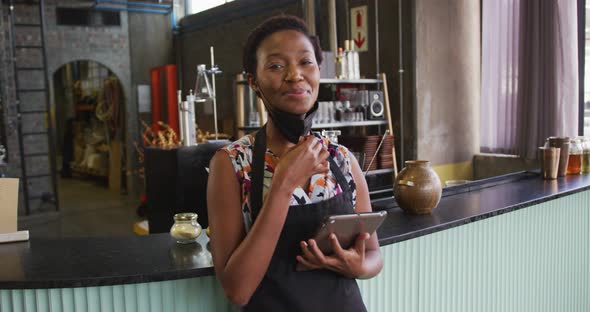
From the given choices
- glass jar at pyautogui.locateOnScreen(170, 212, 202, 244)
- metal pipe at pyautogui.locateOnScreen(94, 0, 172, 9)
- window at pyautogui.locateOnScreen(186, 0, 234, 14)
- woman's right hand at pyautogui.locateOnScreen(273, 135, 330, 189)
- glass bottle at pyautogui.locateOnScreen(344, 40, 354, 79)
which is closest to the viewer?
woman's right hand at pyautogui.locateOnScreen(273, 135, 330, 189)

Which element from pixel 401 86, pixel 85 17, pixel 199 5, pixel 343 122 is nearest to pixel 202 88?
pixel 343 122

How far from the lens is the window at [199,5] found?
376 inches

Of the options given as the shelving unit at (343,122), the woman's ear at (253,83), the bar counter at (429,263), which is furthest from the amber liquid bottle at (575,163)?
the woman's ear at (253,83)

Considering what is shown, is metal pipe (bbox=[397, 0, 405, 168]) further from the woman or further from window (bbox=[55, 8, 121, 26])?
window (bbox=[55, 8, 121, 26])

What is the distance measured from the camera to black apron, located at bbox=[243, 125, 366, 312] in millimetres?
1306

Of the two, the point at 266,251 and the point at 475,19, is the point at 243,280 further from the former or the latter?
the point at 475,19

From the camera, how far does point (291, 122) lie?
4.31ft

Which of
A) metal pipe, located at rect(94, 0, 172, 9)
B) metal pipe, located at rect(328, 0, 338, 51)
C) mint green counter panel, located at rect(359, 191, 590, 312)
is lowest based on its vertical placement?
mint green counter panel, located at rect(359, 191, 590, 312)

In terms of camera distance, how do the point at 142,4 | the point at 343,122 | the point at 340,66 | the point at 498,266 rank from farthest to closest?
the point at 142,4 < the point at 340,66 < the point at 343,122 < the point at 498,266

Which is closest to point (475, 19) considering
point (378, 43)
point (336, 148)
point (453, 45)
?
point (453, 45)

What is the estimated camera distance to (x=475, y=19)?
20.6ft

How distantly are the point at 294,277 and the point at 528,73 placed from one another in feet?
16.6

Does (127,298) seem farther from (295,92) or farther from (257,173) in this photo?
(295,92)

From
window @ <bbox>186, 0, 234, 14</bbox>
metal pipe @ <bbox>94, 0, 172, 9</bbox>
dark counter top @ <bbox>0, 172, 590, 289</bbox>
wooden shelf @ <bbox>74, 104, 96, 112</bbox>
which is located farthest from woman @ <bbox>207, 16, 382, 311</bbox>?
wooden shelf @ <bbox>74, 104, 96, 112</bbox>
